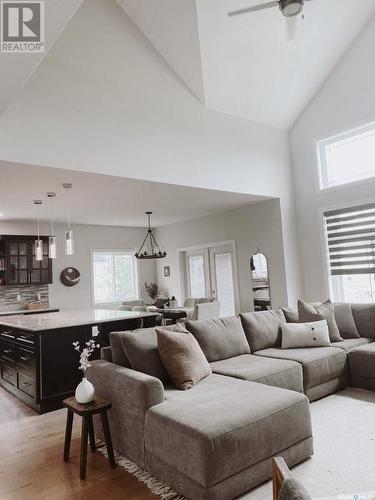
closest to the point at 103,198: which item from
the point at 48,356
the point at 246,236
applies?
the point at 48,356

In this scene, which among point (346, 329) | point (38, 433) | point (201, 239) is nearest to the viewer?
point (38, 433)

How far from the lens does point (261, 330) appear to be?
13.4 ft

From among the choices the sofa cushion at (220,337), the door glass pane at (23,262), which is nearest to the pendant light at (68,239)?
the sofa cushion at (220,337)

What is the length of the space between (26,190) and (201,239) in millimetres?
3970

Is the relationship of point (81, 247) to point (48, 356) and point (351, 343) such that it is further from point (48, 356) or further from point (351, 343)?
point (351, 343)

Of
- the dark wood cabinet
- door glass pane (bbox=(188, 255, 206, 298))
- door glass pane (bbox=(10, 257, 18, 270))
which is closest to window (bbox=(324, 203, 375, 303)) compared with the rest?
door glass pane (bbox=(188, 255, 206, 298))

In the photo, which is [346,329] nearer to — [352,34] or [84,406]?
[84,406]

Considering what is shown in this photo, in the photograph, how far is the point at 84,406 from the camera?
2.53 metres

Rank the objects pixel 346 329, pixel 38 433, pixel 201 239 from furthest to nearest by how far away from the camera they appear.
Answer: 1. pixel 201 239
2. pixel 346 329
3. pixel 38 433

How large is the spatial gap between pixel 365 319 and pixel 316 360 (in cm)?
139

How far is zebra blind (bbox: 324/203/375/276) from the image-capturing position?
18.2 ft

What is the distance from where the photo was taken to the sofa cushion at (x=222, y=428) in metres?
1.98

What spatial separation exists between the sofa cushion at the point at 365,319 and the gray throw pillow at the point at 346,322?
0.23 feet

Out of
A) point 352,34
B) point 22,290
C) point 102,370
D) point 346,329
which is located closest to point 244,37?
point 352,34
